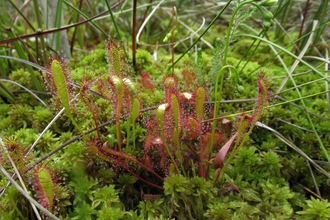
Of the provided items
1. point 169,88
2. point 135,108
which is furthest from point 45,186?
point 169,88

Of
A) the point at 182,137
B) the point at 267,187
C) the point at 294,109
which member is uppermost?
the point at 182,137

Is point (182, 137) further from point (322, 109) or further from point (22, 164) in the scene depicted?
point (322, 109)

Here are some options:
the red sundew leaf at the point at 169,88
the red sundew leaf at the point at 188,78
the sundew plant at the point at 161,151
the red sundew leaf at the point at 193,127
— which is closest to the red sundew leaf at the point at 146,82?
the sundew plant at the point at 161,151

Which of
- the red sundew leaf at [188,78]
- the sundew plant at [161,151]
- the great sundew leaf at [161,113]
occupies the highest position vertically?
the great sundew leaf at [161,113]

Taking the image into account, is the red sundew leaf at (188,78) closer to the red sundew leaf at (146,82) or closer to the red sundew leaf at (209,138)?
the red sundew leaf at (146,82)

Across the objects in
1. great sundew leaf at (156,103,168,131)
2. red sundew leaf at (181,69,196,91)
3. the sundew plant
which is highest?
great sundew leaf at (156,103,168,131)

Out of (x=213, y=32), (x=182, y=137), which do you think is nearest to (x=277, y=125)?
(x=182, y=137)

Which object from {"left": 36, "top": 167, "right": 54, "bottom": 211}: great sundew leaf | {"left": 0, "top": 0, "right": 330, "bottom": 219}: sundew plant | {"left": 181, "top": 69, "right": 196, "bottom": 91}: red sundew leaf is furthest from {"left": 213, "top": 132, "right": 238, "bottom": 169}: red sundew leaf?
{"left": 36, "top": 167, "right": 54, "bottom": 211}: great sundew leaf

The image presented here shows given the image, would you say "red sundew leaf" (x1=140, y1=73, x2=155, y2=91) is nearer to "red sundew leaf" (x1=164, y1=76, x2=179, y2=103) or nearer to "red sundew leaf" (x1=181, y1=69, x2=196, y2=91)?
"red sundew leaf" (x1=181, y1=69, x2=196, y2=91)
